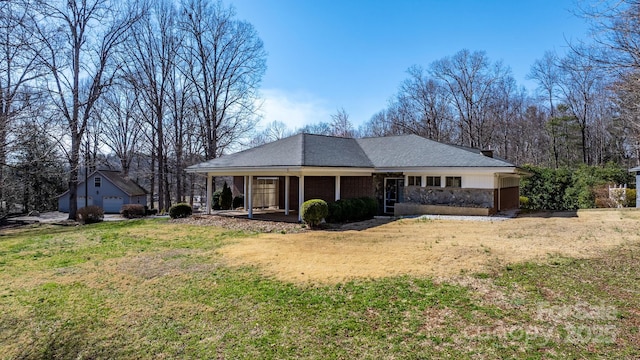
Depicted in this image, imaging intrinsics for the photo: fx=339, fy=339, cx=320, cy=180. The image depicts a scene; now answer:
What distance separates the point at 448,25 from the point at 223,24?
1832cm

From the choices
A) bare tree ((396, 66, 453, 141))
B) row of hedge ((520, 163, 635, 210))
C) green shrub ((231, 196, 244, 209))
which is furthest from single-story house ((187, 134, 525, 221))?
bare tree ((396, 66, 453, 141))

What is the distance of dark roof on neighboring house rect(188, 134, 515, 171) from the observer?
49.0ft

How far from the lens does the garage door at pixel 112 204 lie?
112 ft

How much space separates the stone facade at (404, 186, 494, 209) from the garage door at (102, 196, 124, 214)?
29.9 m

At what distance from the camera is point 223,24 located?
2742 cm

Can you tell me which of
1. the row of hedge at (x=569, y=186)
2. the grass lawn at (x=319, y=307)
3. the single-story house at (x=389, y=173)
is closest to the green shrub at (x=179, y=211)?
the single-story house at (x=389, y=173)

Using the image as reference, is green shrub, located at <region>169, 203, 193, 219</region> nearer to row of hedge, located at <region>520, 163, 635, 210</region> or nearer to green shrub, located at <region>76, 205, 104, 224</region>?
green shrub, located at <region>76, 205, 104, 224</region>

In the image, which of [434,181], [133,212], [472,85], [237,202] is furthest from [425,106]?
[133,212]

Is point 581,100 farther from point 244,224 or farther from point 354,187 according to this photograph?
point 244,224

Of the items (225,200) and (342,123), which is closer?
(225,200)

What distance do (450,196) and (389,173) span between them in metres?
3.16

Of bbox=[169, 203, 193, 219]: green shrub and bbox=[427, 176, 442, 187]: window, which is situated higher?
bbox=[427, 176, 442, 187]: window

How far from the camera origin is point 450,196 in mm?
15891

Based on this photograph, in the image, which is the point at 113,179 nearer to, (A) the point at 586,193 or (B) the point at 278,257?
(B) the point at 278,257
